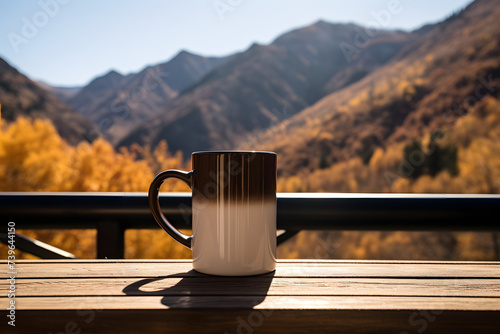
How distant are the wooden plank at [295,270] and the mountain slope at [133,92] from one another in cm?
2748

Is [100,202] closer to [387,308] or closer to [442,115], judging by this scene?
[387,308]

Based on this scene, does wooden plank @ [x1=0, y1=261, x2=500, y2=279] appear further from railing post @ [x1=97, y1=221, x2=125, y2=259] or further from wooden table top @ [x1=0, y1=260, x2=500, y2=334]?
railing post @ [x1=97, y1=221, x2=125, y2=259]

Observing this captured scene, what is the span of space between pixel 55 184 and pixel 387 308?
10776mm

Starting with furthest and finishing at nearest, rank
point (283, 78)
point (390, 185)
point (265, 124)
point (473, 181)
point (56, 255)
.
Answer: point (283, 78)
point (265, 124)
point (390, 185)
point (473, 181)
point (56, 255)

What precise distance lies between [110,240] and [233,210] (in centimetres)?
53

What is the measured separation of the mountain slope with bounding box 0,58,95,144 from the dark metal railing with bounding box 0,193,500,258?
1586cm

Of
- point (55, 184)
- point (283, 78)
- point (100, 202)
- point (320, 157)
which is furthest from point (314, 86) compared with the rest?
point (100, 202)

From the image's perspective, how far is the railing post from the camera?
86cm

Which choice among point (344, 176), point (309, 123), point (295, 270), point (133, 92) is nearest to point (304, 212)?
point (295, 270)

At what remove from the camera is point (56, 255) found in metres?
0.78
